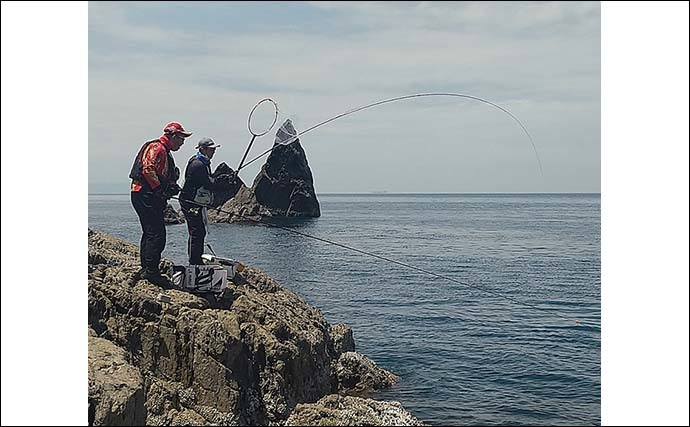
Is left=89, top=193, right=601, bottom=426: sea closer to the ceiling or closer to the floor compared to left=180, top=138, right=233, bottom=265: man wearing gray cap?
closer to the floor

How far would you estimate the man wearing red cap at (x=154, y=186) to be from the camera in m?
7.81

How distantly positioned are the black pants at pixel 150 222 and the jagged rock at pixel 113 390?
4.57 feet

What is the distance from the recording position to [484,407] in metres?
9.61

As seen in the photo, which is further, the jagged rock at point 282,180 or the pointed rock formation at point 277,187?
Result: the jagged rock at point 282,180

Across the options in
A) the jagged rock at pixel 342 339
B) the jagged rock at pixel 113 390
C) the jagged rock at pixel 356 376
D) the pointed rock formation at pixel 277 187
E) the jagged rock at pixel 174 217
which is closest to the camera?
the jagged rock at pixel 113 390

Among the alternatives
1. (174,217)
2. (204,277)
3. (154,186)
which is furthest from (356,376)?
(174,217)

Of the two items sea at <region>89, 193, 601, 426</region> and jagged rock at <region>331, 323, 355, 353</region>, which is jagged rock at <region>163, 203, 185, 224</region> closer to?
sea at <region>89, 193, 601, 426</region>

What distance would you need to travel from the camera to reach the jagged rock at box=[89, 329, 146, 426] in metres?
6.18

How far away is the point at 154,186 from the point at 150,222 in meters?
0.40

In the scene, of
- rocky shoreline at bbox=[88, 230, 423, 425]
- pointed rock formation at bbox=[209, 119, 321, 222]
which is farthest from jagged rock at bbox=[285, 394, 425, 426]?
pointed rock formation at bbox=[209, 119, 321, 222]

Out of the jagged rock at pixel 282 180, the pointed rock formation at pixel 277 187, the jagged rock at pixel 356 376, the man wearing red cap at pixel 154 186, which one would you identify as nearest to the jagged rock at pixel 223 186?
the man wearing red cap at pixel 154 186

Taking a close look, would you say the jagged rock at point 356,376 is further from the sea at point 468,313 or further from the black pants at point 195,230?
the black pants at point 195,230

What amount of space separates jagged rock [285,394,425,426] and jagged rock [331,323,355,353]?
2.44 metres

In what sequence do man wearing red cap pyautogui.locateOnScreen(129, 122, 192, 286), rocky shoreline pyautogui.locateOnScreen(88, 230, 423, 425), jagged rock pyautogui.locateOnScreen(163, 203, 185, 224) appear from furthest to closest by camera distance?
jagged rock pyautogui.locateOnScreen(163, 203, 185, 224) < man wearing red cap pyautogui.locateOnScreen(129, 122, 192, 286) < rocky shoreline pyautogui.locateOnScreen(88, 230, 423, 425)
